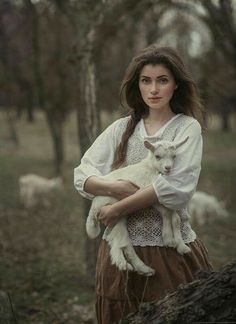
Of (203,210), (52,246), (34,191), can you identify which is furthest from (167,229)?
(34,191)

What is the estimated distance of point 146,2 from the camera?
7.40 m

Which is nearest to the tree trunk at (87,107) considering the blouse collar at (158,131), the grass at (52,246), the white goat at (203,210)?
the grass at (52,246)

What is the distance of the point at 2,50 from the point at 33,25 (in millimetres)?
5246

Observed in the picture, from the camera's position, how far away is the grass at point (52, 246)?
5793 mm

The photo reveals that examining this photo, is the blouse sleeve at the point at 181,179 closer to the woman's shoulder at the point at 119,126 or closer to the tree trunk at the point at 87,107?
the woman's shoulder at the point at 119,126

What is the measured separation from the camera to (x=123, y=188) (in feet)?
8.96

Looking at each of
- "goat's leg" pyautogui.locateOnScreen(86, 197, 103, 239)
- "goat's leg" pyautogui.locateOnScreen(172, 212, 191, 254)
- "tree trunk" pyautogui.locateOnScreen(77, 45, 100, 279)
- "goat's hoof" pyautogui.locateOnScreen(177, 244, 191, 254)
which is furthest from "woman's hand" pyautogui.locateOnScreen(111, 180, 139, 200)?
"tree trunk" pyautogui.locateOnScreen(77, 45, 100, 279)

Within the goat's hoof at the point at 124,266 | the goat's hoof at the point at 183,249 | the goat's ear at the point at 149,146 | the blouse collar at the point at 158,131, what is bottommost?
the goat's hoof at the point at 124,266

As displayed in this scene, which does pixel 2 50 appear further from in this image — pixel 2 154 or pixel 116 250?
pixel 116 250

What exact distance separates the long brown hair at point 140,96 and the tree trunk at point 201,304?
96 centimetres

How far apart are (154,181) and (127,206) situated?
0.65 ft

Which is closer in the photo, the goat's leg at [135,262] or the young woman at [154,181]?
the young woman at [154,181]

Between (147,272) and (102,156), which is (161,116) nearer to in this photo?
(102,156)

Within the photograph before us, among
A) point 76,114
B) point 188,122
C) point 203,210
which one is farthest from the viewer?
point 203,210
